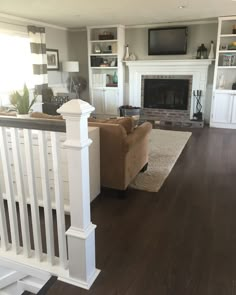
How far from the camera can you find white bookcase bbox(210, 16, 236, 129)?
5.90 m

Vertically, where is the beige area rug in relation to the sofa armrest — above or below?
below

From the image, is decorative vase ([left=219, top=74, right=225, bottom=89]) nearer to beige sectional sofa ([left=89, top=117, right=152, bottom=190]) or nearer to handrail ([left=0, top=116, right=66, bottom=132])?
beige sectional sofa ([left=89, top=117, right=152, bottom=190])

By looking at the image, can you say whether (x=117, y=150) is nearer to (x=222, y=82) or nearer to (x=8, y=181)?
(x=8, y=181)

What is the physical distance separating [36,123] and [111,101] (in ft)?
18.7

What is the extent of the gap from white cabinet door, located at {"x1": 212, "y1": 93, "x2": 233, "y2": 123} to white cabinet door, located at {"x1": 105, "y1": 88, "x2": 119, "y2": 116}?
8.00ft

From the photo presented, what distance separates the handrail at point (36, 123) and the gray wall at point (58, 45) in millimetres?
5477

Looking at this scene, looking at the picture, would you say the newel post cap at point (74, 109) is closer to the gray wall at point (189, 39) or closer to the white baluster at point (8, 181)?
the white baluster at point (8, 181)

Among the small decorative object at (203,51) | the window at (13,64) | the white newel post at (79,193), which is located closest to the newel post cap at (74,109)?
the white newel post at (79,193)

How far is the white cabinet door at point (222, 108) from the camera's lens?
236 inches

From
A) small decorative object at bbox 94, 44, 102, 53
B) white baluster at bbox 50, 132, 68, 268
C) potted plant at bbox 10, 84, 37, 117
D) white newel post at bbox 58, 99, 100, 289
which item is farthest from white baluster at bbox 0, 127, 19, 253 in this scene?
small decorative object at bbox 94, 44, 102, 53

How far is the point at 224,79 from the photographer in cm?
627

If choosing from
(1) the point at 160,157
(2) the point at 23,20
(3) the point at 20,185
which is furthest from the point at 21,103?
(2) the point at 23,20

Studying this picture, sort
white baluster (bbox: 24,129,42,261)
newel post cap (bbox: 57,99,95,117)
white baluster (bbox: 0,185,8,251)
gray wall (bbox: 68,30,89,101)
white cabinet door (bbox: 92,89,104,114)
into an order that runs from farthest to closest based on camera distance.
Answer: gray wall (bbox: 68,30,89,101) < white cabinet door (bbox: 92,89,104,114) < white baluster (bbox: 0,185,8,251) < white baluster (bbox: 24,129,42,261) < newel post cap (bbox: 57,99,95,117)

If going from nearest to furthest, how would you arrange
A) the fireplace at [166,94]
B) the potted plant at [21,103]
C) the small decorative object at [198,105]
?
the potted plant at [21,103] < the small decorative object at [198,105] < the fireplace at [166,94]
